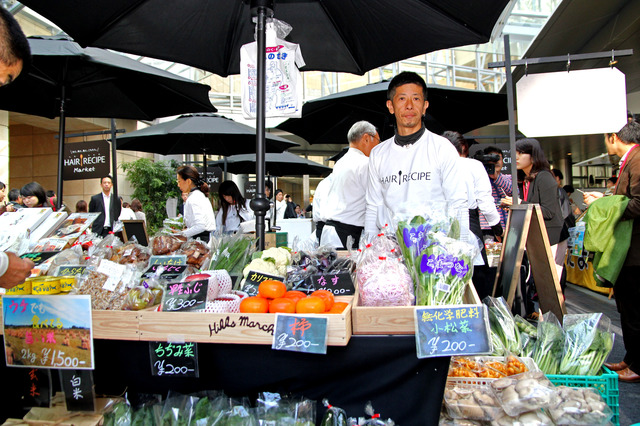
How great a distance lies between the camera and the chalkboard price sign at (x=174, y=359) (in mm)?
1564

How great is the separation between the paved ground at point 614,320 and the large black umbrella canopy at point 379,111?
2.60 m

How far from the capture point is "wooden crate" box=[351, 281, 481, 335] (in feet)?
4.86

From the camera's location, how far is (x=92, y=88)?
4.65m

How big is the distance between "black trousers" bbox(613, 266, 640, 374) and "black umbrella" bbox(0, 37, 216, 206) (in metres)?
4.00

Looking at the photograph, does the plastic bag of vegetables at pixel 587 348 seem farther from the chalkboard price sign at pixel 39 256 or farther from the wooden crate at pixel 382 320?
the chalkboard price sign at pixel 39 256

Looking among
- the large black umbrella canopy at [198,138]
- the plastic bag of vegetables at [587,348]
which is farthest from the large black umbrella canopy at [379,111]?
the plastic bag of vegetables at [587,348]

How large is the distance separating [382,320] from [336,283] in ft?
1.20

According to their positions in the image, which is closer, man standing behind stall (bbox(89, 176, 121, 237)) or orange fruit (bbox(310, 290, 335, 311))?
orange fruit (bbox(310, 290, 335, 311))

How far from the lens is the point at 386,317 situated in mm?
1494

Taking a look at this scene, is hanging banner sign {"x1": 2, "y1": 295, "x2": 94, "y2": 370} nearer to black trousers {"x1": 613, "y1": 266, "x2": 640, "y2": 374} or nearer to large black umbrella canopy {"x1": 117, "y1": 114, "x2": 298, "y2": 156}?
black trousers {"x1": 613, "y1": 266, "x2": 640, "y2": 374}

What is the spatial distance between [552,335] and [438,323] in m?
1.06

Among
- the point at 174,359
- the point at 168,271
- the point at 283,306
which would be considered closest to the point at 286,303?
the point at 283,306

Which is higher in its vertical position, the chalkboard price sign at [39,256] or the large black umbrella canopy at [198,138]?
the large black umbrella canopy at [198,138]

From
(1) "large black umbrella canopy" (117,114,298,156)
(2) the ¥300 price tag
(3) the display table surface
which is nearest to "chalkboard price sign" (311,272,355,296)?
(3) the display table surface
